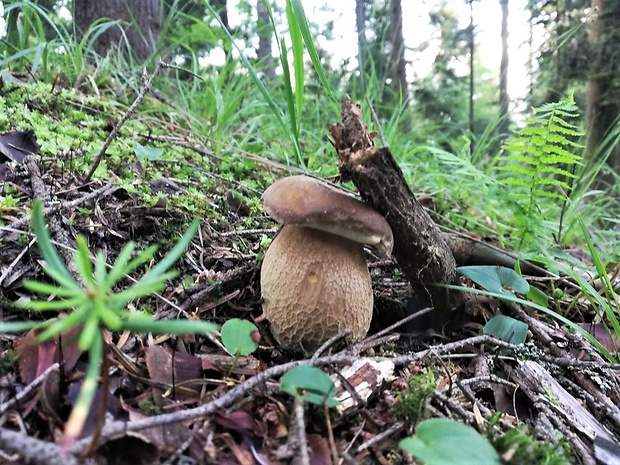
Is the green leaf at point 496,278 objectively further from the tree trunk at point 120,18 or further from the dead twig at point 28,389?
the tree trunk at point 120,18

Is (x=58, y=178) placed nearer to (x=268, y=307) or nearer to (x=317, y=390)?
(x=268, y=307)

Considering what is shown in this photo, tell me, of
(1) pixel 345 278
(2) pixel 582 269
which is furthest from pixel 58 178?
(2) pixel 582 269

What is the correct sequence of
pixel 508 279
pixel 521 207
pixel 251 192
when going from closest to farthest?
pixel 508 279
pixel 521 207
pixel 251 192

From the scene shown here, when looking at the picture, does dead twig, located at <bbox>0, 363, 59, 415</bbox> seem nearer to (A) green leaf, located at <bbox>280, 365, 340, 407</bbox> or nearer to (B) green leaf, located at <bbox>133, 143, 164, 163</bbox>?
(A) green leaf, located at <bbox>280, 365, 340, 407</bbox>

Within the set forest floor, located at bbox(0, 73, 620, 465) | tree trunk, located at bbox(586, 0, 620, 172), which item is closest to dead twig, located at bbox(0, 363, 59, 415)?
forest floor, located at bbox(0, 73, 620, 465)

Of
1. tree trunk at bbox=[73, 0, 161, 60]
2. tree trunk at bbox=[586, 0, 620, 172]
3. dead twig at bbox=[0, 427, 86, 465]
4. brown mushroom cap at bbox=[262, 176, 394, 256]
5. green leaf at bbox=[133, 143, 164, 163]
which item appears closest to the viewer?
dead twig at bbox=[0, 427, 86, 465]

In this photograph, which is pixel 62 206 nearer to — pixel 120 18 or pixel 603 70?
pixel 120 18

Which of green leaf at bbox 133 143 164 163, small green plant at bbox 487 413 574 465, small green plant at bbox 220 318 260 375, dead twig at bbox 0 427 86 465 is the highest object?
green leaf at bbox 133 143 164 163

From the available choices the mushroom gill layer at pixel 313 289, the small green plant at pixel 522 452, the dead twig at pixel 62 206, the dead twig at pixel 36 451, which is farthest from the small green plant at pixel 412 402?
the dead twig at pixel 62 206
